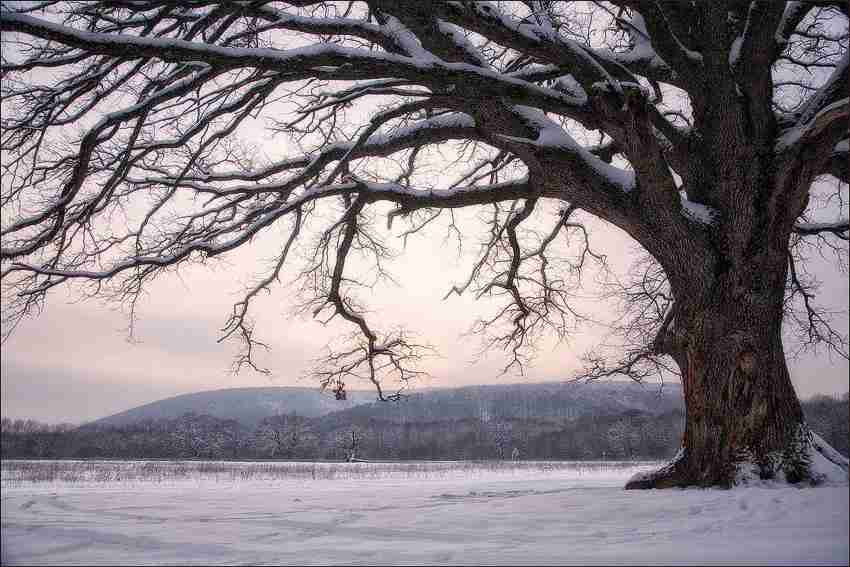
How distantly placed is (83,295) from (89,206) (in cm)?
105

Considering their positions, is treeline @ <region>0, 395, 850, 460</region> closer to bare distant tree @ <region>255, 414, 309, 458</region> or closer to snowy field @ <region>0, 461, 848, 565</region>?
bare distant tree @ <region>255, 414, 309, 458</region>

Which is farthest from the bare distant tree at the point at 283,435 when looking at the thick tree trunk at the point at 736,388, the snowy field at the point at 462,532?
the snowy field at the point at 462,532

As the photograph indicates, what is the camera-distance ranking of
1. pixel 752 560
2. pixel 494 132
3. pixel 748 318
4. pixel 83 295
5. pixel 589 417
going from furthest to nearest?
pixel 589 417 → pixel 83 295 → pixel 494 132 → pixel 748 318 → pixel 752 560

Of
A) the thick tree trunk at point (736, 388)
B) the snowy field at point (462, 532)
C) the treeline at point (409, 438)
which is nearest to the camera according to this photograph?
the snowy field at point (462, 532)

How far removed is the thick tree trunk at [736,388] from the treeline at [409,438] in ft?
267

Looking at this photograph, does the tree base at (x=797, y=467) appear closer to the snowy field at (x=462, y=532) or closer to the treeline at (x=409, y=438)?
the snowy field at (x=462, y=532)

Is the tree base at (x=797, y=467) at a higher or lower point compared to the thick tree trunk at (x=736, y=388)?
lower

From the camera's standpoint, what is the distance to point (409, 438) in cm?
11144

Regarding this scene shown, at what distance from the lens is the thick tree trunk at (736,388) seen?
5676 millimetres

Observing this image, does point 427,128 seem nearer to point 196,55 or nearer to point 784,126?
point 196,55

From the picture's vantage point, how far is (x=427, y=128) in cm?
747

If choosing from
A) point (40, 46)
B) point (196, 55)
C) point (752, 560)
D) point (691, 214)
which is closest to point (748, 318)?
point (691, 214)

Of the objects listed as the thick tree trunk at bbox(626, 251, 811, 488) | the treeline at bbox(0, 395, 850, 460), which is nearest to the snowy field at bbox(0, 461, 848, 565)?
the thick tree trunk at bbox(626, 251, 811, 488)

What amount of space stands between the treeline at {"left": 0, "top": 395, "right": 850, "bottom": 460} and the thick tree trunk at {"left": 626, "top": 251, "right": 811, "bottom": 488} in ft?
267
